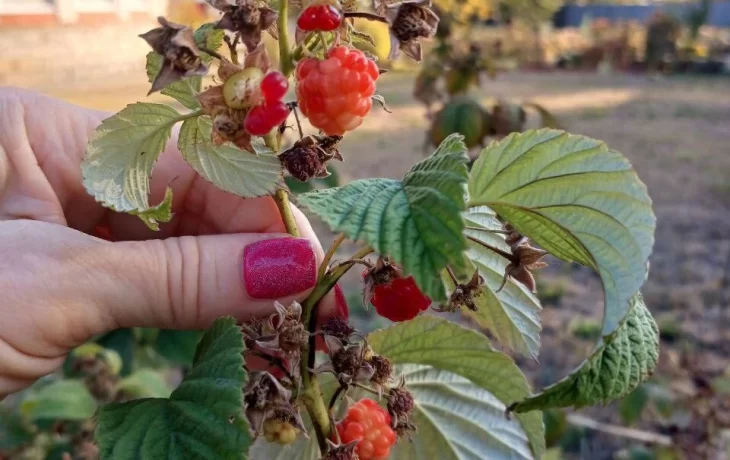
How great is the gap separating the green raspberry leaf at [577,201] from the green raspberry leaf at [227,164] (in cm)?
21

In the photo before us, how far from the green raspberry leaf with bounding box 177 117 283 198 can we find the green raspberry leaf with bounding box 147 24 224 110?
0.10ft

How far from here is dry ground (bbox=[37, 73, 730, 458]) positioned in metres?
3.56

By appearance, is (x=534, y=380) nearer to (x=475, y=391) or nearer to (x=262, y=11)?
(x=475, y=391)

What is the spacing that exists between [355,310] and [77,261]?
2.75 m

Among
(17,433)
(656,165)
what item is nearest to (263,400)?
(17,433)

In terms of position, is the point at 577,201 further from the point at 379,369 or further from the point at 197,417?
the point at 197,417

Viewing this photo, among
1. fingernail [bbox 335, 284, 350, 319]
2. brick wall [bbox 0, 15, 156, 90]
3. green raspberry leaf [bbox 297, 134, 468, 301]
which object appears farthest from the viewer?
brick wall [bbox 0, 15, 156, 90]

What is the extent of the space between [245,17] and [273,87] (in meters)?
0.07

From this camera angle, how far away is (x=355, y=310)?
3.58 m

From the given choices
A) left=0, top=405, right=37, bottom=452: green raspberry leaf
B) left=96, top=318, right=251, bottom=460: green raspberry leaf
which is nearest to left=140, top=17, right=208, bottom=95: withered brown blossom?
left=96, top=318, right=251, bottom=460: green raspberry leaf

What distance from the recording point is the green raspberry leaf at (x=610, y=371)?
1.97 feet

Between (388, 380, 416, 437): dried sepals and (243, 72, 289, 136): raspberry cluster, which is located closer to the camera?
(243, 72, 289, 136): raspberry cluster

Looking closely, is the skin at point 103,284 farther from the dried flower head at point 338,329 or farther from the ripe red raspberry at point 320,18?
the ripe red raspberry at point 320,18

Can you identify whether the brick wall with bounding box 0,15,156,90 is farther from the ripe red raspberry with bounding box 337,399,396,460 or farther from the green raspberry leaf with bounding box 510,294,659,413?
the green raspberry leaf with bounding box 510,294,659,413
